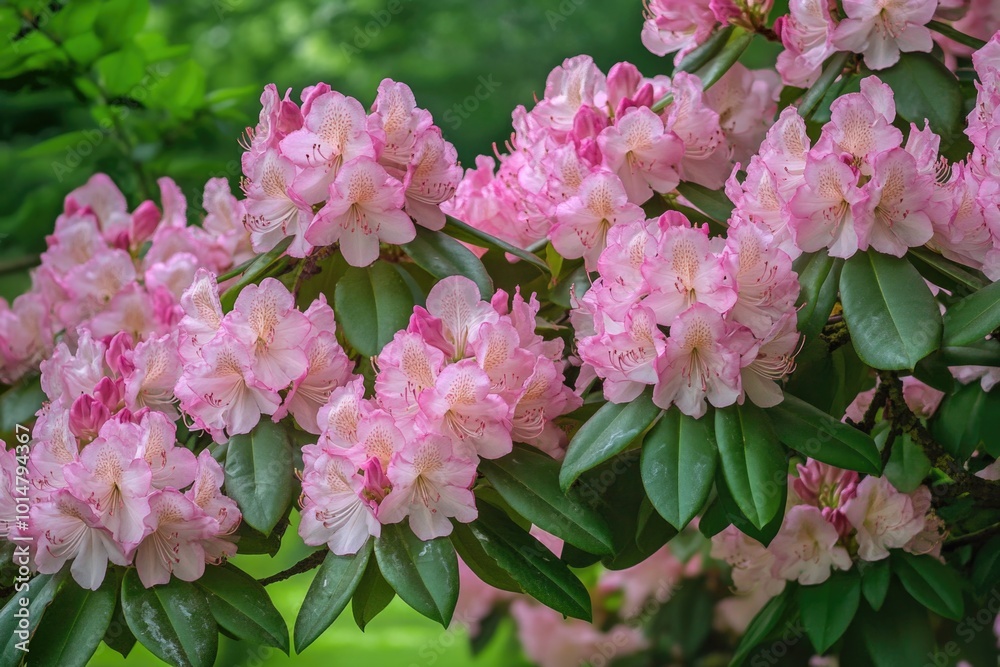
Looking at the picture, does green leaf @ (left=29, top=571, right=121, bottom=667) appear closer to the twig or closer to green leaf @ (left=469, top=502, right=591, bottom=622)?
the twig

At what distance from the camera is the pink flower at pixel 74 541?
0.86 m

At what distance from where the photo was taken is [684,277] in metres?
0.84

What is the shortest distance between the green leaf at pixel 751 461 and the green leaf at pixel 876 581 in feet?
1.02

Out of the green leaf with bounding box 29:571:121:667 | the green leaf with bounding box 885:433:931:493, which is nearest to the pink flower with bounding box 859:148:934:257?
the green leaf with bounding box 885:433:931:493

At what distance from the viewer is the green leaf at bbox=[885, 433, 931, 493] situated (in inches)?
42.0

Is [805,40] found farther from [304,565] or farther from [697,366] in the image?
[304,565]

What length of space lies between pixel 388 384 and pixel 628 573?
1.34 meters

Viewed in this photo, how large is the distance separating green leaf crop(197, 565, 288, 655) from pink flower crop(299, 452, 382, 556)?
7 centimetres

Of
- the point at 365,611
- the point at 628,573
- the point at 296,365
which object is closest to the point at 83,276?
the point at 296,365

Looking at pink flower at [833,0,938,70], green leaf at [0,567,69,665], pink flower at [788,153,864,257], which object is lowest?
green leaf at [0,567,69,665]

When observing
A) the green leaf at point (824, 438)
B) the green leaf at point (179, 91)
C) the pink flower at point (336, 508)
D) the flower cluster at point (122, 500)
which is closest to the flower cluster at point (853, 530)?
the green leaf at point (824, 438)

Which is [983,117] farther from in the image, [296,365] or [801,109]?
[296,365]

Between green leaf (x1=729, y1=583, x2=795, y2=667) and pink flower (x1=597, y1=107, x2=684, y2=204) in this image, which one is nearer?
pink flower (x1=597, y1=107, x2=684, y2=204)

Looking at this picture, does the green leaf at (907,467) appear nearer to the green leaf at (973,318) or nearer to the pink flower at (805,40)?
the green leaf at (973,318)
